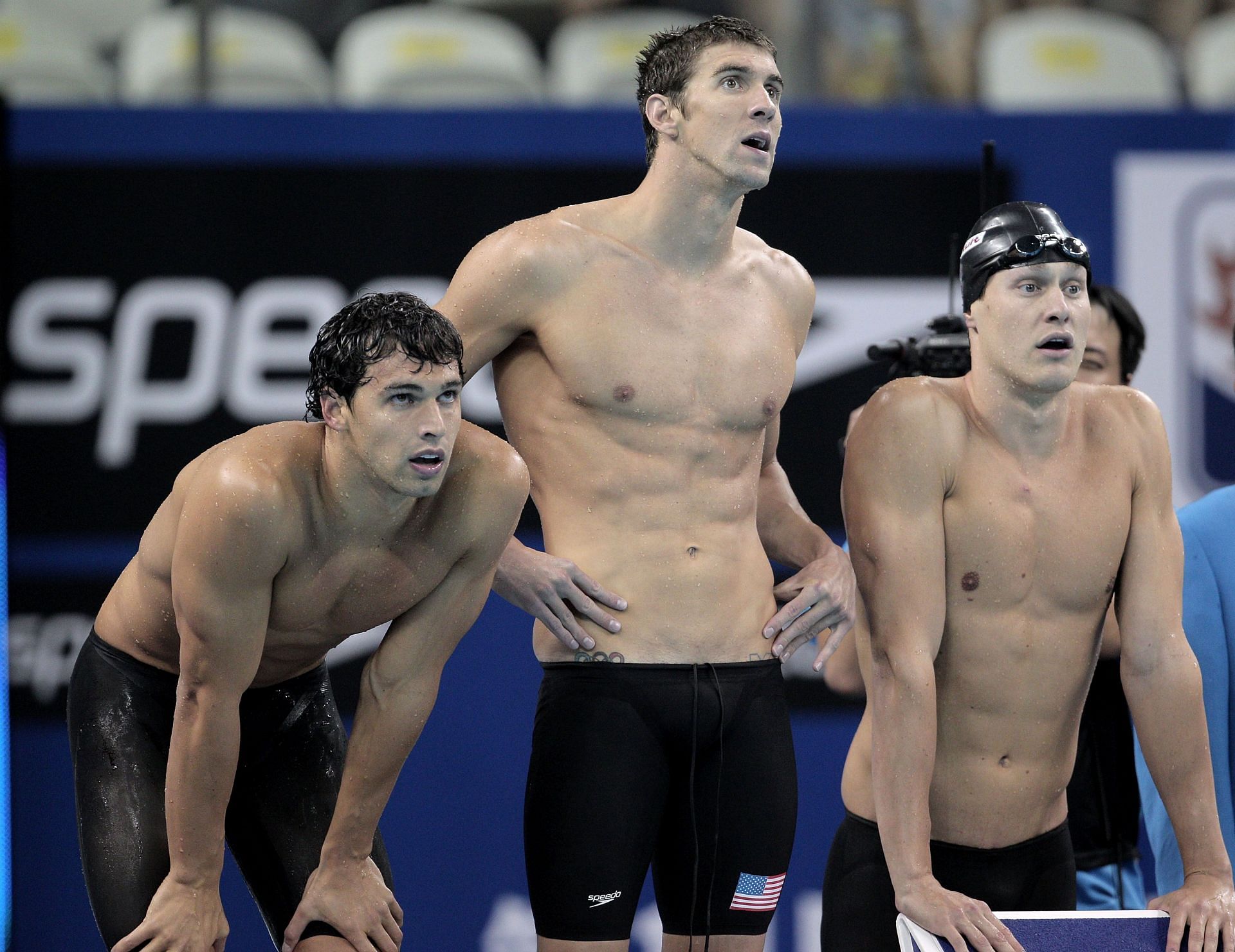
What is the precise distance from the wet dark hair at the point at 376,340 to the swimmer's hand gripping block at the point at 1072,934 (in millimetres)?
1325

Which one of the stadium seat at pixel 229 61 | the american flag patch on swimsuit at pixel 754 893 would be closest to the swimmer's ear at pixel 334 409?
the american flag patch on swimsuit at pixel 754 893

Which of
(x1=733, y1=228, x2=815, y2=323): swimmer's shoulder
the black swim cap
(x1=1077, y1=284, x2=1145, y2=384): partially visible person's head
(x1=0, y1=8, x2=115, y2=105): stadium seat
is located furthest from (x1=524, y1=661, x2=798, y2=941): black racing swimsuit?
(x1=0, y1=8, x2=115, y2=105): stadium seat

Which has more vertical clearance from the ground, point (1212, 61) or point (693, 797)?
point (1212, 61)

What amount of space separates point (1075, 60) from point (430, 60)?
8.56ft

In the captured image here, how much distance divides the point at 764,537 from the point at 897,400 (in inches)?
19.0

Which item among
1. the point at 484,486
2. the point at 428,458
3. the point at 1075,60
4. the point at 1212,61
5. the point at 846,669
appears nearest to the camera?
the point at 428,458

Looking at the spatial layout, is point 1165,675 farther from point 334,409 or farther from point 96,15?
point 96,15

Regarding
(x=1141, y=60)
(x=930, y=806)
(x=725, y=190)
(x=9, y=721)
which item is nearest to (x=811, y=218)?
→ (x=1141, y=60)

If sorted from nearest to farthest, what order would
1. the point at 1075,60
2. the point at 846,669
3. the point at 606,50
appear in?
the point at 846,669 → the point at 606,50 → the point at 1075,60

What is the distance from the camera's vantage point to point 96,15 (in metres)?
5.77

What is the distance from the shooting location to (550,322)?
124 inches

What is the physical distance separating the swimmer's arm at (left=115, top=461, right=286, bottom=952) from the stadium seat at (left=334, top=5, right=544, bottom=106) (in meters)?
3.42

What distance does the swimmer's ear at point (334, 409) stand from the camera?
113 inches

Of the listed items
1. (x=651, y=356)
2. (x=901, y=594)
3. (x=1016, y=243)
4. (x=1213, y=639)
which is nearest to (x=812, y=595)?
(x=901, y=594)
